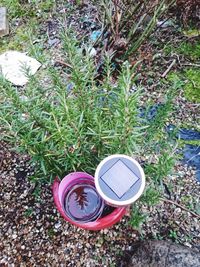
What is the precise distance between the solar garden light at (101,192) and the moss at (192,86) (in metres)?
1.04

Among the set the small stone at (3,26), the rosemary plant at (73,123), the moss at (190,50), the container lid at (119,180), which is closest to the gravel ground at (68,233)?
the rosemary plant at (73,123)

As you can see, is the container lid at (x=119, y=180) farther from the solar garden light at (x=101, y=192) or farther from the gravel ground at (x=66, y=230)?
the gravel ground at (x=66, y=230)

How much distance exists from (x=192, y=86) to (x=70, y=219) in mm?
1348

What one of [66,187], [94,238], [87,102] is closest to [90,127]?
[87,102]

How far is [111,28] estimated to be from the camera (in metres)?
2.65

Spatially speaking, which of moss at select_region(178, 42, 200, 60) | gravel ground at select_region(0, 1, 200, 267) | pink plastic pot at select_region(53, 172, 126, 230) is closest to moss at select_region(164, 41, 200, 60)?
moss at select_region(178, 42, 200, 60)

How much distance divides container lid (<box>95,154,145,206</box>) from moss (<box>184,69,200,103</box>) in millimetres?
1128

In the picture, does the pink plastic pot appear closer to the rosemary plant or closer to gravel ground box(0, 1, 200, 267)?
the rosemary plant

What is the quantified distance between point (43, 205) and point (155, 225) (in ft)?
2.09

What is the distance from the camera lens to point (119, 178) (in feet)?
5.24

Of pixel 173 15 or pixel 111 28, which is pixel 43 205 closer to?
pixel 111 28

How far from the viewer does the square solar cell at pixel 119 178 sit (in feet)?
5.15

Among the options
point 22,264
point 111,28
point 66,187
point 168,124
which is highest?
point 111,28

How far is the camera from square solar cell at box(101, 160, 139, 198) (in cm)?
157
